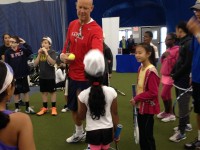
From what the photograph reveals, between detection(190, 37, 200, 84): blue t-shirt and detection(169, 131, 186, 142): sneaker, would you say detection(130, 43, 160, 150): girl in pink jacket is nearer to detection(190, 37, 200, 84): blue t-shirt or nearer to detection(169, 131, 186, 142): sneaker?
detection(190, 37, 200, 84): blue t-shirt

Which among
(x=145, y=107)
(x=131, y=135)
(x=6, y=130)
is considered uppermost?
(x=6, y=130)

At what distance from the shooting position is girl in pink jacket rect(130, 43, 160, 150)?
2688 mm

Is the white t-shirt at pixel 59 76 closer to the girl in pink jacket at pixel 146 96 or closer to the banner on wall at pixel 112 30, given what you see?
the girl in pink jacket at pixel 146 96

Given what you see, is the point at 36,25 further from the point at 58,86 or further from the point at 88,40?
the point at 88,40

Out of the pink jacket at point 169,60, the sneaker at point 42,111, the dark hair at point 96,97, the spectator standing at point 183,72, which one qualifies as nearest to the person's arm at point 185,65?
the spectator standing at point 183,72

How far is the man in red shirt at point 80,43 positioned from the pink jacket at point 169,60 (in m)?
1.52

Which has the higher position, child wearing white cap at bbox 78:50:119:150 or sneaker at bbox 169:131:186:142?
child wearing white cap at bbox 78:50:119:150

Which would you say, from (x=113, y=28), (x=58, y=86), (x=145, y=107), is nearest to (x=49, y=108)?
(x=58, y=86)

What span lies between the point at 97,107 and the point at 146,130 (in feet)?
2.60

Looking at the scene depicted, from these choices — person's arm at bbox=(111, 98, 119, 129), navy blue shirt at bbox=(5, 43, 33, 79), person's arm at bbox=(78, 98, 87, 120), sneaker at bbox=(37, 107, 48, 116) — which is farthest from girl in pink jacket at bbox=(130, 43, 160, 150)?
navy blue shirt at bbox=(5, 43, 33, 79)

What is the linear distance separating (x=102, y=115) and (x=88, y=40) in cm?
89

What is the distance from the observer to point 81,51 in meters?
2.91

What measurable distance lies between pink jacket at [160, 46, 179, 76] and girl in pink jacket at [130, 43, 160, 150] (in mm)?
1187

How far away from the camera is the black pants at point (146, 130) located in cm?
279
